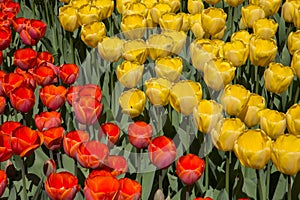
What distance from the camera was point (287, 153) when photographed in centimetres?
204

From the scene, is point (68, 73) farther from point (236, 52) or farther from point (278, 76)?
point (278, 76)

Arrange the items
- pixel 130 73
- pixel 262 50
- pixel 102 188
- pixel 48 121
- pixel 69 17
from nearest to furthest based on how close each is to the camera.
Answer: pixel 102 188, pixel 48 121, pixel 130 73, pixel 262 50, pixel 69 17

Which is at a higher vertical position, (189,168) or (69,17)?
(69,17)

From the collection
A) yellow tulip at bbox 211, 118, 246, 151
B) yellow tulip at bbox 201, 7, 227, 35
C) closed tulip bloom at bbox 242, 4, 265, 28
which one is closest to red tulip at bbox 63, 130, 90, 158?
yellow tulip at bbox 211, 118, 246, 151

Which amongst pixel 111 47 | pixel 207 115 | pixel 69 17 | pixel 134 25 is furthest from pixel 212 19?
pixel 207 115

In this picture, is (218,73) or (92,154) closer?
(92,154)

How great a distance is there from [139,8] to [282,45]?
905 mm

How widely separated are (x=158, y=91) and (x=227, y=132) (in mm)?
382

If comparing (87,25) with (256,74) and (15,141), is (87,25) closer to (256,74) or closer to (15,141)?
(256,74)

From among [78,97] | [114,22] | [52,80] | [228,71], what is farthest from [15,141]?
[114,22]

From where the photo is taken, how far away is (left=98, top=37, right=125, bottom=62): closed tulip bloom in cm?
291

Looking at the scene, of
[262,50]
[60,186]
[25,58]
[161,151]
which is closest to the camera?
[60,186]

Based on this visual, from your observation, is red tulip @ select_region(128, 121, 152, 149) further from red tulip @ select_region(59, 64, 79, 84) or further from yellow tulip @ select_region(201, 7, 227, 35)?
yellow tulip @ select_region(201, 7, 227, 35)

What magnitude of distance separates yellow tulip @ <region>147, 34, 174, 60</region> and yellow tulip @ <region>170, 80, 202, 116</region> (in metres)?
0.44
